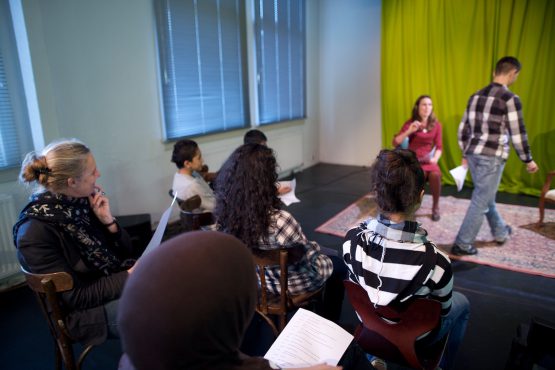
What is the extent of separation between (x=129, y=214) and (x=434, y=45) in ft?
12.9

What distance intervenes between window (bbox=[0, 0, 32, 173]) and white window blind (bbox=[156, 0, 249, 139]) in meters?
1.14

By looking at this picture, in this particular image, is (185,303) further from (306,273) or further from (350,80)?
(350,80)

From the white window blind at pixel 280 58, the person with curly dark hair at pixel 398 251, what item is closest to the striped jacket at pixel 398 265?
the person with curly dark hair at pixel 398 251

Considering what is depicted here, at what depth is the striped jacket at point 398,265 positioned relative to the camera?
111 cm

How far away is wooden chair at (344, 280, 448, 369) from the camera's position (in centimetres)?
108

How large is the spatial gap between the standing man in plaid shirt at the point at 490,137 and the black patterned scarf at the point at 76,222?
91.1 inches

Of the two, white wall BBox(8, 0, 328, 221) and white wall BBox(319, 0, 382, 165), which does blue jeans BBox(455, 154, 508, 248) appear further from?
white wall BBox(319, 0, 382, 165)

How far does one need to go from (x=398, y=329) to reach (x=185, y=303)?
2.87 feet

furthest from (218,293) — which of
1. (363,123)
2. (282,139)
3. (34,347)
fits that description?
(363,123)

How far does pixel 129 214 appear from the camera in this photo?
3078 mm

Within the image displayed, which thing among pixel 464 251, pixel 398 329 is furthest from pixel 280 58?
pixel 398 329

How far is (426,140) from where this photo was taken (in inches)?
137

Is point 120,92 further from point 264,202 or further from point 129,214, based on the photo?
point 264,202

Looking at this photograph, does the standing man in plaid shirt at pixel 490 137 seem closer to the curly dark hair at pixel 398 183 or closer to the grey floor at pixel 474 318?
the grey floor at pixel 474 318
